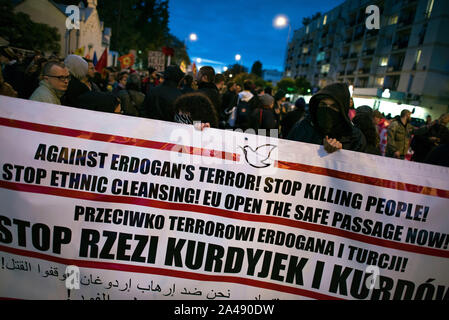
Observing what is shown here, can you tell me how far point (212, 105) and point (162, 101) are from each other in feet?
6.22

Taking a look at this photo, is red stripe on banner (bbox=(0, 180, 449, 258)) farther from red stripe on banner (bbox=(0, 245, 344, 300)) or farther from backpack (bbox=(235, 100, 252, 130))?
backpack (bbox=(235, 100, 252, 130))

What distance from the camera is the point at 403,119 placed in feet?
20.5

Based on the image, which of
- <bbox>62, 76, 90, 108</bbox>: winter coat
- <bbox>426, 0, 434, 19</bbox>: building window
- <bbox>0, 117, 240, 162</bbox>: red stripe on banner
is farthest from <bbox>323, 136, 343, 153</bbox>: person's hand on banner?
<bbox>426, 0, 434, 19</bbox>: building window

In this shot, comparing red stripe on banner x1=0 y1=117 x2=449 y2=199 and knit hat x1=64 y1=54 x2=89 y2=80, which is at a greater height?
knit hat x1=64 y1=54 x2=89 y2=80

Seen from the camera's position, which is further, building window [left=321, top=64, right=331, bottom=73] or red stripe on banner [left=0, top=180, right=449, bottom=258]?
building window [left=321, top=64, right=331, bottom=73]

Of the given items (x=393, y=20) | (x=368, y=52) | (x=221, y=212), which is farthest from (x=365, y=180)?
(x=368, y=52)

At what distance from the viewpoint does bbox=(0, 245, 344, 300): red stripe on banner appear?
196cm

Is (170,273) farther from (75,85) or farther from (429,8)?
(429,8)

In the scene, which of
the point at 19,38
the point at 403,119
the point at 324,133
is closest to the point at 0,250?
the point at 324,133

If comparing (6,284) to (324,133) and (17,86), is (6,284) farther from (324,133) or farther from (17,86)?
(17,86)

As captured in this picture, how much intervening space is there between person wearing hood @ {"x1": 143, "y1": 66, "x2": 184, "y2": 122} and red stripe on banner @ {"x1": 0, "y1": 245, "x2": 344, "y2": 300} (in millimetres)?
2613

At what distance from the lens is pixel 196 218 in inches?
78.3

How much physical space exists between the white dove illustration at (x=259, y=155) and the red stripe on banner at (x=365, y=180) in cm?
9
